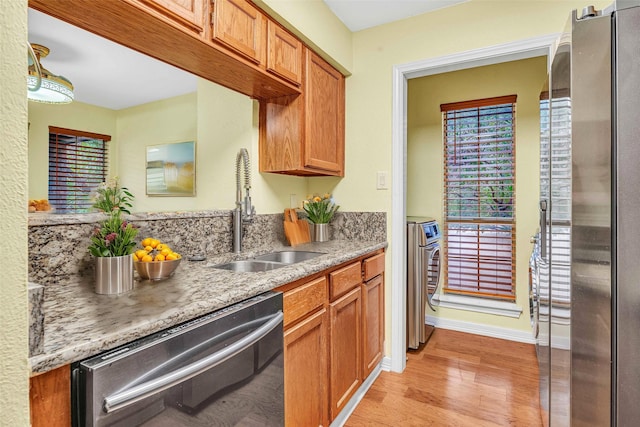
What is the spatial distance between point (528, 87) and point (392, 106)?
1343 millimetres

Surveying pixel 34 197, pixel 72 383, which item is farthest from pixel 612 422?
pixel 34 197

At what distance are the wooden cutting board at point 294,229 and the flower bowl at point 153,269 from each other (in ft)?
3.64

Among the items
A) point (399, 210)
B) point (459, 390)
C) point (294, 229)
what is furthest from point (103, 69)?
point (459, 390)

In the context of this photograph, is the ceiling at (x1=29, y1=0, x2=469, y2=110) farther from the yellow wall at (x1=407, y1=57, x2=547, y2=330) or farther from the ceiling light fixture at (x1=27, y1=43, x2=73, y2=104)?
the yellow wall at (x1=407, y1=57, x2=547, y2=330)

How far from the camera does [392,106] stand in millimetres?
2371

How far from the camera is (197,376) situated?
0.89m

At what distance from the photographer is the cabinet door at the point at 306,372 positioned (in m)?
1.35

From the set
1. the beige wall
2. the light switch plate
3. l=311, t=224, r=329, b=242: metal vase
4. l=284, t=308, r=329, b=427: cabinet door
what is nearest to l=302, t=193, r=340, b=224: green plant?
l=311, t=224, r=329, b=242: metal vase

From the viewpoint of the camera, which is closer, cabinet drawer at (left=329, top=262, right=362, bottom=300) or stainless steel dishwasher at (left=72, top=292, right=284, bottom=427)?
stainless steel dishwasher at (left=72, top=292, right=284, bottom=427)

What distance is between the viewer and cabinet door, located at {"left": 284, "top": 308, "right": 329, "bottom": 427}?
1349 mm

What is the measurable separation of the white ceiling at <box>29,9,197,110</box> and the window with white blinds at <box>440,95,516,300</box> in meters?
2.47

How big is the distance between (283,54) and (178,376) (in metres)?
1.62

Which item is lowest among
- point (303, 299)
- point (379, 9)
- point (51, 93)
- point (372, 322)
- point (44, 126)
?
point (372, 322)

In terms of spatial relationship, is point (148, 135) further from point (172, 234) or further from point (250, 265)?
point (250, 265)
